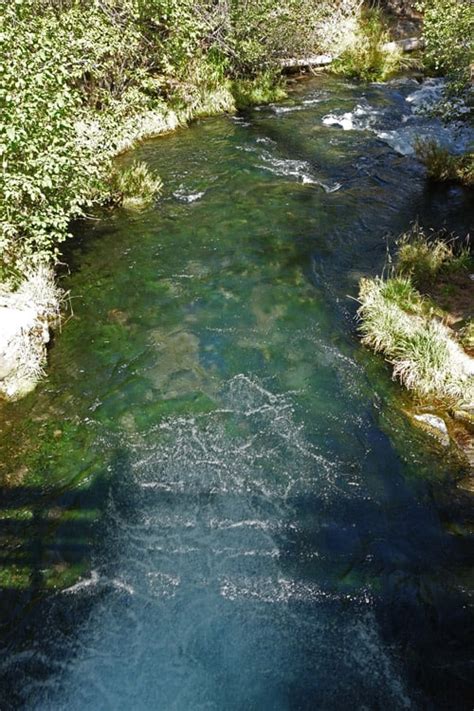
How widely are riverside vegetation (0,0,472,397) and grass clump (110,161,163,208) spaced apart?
0.03m

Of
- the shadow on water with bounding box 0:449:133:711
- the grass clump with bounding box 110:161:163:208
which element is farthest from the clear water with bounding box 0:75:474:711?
the grass clump with bounding box 110:161:163:208

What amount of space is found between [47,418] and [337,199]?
10104 millimetres

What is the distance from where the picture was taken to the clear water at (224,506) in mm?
5699

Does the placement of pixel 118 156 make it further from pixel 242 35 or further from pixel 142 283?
pixel 242 35

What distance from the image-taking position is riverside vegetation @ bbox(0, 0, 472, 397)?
28.1ft

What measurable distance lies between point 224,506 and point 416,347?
4329 mm

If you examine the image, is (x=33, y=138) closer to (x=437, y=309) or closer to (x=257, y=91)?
(x=437, y=309)

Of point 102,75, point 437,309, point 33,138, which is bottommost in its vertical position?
point 437,309

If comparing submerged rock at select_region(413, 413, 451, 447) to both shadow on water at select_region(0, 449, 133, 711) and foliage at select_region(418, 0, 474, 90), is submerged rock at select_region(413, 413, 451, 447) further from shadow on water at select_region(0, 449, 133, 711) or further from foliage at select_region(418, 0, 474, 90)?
foliage at select_region(418, 0, 474, 90)

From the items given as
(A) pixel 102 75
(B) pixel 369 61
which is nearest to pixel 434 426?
(A) pixel 102 75

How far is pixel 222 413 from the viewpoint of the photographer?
852 centimetres

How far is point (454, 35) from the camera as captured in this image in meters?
12.8

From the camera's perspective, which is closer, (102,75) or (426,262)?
(426,262)

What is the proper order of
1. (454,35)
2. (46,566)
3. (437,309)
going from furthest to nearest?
1. (454,35)
2. (437,309)
3. (46,566)
